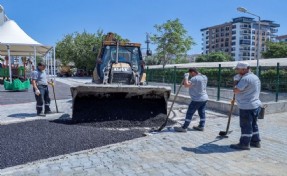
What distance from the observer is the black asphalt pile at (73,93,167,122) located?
7.77 meters

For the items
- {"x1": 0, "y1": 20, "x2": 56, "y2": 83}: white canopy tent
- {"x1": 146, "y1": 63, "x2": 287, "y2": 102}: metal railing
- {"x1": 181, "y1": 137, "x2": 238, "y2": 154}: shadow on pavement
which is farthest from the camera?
{"x1": 0, "y1": 20, "x2": 56, "y2": 83}: white canopy tent

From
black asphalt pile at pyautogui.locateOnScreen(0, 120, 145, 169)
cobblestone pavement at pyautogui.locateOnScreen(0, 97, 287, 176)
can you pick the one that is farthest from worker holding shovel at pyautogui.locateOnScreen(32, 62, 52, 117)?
cobblestone pavement at pyautogui.locateOnScreen(0, 97, 287, 176)

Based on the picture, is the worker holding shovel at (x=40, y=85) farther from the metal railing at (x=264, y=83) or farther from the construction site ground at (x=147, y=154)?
the metal railing at (x=264, y=83)

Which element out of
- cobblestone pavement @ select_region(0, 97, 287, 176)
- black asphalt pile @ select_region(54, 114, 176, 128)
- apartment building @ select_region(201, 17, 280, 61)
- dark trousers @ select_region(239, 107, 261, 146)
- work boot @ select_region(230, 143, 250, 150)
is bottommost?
cobblestone pavement @ select_region(0, 97, 287, 176)

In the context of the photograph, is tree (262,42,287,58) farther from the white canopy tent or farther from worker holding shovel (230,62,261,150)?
A: worker holding shovel (230,62,261,150)

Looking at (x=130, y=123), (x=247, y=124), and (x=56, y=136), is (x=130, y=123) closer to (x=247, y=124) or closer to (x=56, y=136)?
(x=56, y=136)

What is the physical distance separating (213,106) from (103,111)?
464 cm

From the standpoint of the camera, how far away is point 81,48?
145 ft

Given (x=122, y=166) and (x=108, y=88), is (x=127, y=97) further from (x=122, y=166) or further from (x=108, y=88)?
(x=122, y=166)

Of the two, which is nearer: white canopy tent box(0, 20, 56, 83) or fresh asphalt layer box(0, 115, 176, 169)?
fresh asphalt layer box(0, 115, 176, 169)

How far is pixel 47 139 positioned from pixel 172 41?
108 ft

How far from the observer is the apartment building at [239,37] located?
131m

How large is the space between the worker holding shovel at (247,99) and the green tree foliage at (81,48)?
1485 inches

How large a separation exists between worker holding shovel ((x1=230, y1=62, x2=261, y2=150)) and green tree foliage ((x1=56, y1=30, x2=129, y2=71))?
37707 mm
